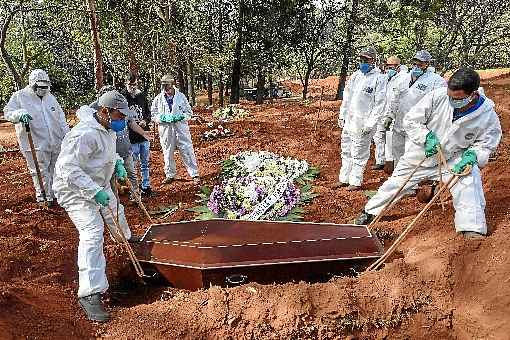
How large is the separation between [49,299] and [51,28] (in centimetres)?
1849

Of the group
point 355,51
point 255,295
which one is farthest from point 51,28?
point 255,295

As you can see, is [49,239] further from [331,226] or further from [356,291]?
[356,291]

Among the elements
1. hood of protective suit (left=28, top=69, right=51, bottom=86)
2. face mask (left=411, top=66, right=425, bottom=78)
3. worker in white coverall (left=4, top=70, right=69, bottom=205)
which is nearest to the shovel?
worker in white coverall (left=4, top=70, right=69, bottom=205)

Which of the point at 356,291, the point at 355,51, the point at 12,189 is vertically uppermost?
the point at 355,51

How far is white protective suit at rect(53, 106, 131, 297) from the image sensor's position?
3918 millimetres

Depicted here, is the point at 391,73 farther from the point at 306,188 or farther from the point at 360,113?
the point at 306,188

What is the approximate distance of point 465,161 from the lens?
166 inches

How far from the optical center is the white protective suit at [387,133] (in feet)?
22.9

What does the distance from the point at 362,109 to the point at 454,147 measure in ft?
7.10

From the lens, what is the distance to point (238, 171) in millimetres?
7336

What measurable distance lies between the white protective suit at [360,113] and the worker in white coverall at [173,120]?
2.57 m

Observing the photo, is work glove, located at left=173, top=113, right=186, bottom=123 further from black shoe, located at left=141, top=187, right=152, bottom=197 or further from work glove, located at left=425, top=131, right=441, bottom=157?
work glove, located at left=425, top=131, right=441, bottom=157

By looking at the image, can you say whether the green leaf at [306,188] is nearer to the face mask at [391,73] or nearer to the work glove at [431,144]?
the face mask at [391,73]

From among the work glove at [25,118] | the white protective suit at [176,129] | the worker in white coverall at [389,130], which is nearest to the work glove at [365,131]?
the worker in white coverall at [389,130]
